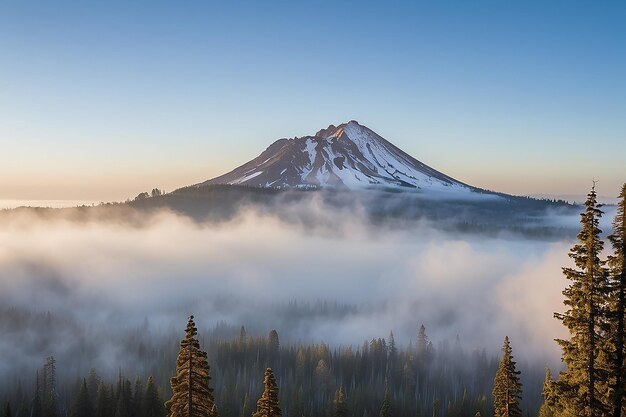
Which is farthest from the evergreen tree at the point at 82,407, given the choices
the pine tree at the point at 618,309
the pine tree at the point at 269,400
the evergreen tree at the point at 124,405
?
the pine tree at the point at 618,309

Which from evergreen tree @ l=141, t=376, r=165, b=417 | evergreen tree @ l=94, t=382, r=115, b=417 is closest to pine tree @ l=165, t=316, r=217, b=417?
evergreen tree @ l=141, t=376, r=165, b=417

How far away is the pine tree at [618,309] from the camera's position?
21141 mm

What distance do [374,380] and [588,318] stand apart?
154 metres

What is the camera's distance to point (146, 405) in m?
90.2

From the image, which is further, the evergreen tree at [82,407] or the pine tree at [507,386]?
the evergreen tree at [82,407]

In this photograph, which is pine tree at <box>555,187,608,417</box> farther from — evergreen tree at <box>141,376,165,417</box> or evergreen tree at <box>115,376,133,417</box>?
evergreen tree at <box>115,376,133,417</box>

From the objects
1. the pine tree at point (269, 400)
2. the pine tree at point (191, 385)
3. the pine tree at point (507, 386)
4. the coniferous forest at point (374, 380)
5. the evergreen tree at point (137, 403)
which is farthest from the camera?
the evergreen tree at point (137, 403)

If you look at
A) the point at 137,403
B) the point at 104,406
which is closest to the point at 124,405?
the point at 137,403

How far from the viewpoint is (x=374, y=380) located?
166750mm

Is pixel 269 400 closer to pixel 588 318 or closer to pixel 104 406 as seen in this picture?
pixel 588 318

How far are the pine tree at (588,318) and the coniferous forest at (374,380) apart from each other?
0.14 ft

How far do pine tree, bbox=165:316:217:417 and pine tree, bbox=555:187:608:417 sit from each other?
18032 mm

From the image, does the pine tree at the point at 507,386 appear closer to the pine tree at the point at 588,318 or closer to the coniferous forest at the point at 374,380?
the coniferous forest at the point at 374,380

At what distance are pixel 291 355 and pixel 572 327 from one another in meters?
168
